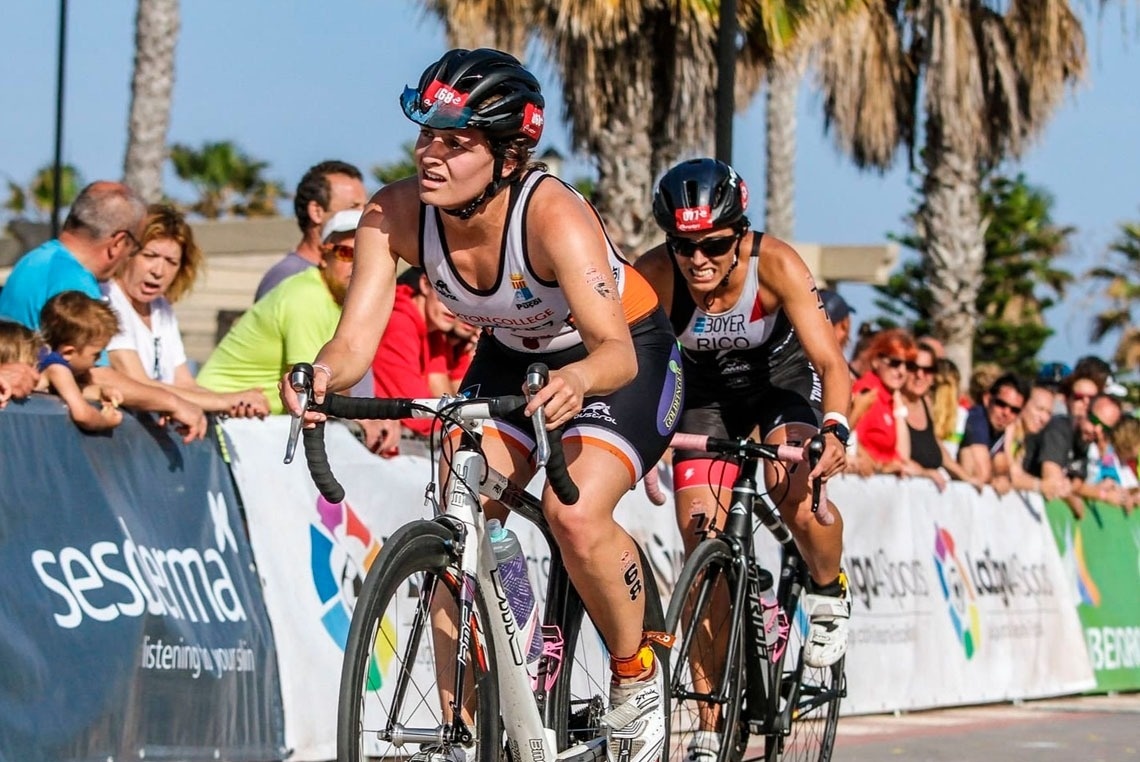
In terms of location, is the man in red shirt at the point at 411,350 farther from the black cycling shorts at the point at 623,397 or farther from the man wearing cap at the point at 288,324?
the black cycling shorts at the point at 623,397

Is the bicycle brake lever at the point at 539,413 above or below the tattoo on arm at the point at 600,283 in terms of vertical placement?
below

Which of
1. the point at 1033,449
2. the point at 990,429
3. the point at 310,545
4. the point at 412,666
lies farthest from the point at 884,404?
the point at 412,666

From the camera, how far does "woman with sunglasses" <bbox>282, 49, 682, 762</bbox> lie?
499 centimetres

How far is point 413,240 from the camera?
529 centimetres

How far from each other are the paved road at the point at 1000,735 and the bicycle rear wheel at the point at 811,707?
1.30 m

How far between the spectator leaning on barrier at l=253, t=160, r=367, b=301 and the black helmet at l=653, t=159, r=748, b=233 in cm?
283

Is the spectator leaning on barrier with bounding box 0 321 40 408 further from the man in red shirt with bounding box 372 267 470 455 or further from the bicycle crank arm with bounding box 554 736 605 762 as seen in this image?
the bicycle crank arm with bounding box 554 736 605 762

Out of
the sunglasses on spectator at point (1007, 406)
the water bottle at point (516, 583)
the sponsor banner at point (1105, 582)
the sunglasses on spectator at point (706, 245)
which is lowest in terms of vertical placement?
the sponsor banner at point (1105, 582)

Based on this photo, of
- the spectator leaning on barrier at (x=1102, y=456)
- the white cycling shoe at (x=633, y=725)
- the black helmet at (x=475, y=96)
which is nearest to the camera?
the black helmet at (x=475, y=96)

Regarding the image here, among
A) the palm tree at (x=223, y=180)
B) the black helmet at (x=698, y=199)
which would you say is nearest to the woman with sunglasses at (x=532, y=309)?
the black helmet at (x=698, y=199)

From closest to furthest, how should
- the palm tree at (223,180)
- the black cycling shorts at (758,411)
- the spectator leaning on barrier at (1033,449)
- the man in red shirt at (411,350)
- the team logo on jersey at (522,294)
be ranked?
the team logo on jersey at (522,294) < the black cycling shorts at (758,411) < the man in red shirt at (411,350) < the spectator leaning on barrier at (1033,449) < the palm tree at (223,180)

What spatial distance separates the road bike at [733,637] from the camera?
20.8 ft

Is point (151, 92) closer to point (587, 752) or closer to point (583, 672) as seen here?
point (583, 672)

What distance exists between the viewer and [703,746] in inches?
254
